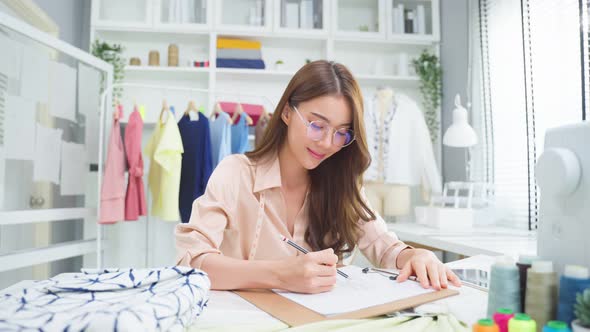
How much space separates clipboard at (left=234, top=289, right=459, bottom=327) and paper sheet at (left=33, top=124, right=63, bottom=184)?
174cm

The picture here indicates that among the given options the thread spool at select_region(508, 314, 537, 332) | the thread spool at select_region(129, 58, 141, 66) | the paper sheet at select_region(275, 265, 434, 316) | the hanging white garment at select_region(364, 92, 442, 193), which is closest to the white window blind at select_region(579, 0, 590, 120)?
the hanging white garment at select_region(364, 92, 442, 193)

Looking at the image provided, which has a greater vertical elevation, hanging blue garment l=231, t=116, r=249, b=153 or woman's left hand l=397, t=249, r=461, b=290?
hanging blue garment l=231, t=116, r=249, b=153

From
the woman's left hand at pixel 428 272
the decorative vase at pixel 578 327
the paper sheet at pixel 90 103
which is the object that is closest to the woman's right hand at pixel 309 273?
the woman's left hand at pixel 428 272

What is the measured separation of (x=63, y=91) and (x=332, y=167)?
174cm

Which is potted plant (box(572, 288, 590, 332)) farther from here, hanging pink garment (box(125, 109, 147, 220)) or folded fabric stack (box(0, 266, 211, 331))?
hanging pink garment (box(125, 109, 147, 220))

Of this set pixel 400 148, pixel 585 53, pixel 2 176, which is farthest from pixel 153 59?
pixel 585 53

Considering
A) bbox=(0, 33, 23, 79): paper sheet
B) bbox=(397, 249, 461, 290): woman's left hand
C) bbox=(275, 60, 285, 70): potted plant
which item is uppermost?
bbox=(275, 60, 285, 70): potted plant

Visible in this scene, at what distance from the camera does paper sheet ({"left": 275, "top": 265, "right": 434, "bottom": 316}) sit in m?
0.69

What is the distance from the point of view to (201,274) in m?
0.66

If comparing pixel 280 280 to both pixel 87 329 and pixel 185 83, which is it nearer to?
pixel 87 329

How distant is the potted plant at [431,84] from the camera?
316 centimetres

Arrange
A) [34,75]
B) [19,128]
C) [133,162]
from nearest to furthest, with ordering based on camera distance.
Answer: [19,128], [34,75], [133,162]

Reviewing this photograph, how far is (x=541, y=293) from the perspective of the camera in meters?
0.58

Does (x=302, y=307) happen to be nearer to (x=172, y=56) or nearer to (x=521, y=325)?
(x=521, y=325)
